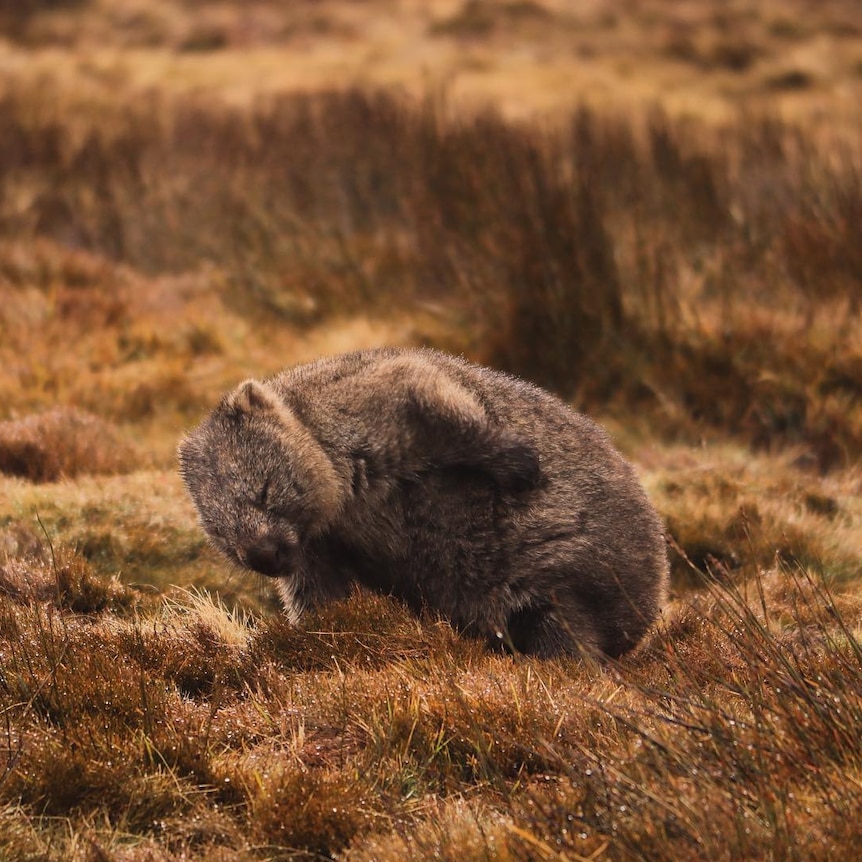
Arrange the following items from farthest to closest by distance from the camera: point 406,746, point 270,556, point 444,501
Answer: point 444,501 < point 270,556 < point 406,746

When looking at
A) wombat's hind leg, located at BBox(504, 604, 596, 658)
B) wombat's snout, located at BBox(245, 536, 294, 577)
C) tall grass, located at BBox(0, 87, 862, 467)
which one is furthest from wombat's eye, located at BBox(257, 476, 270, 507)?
tall grass, located at BBox(0, 87, 862, 467)

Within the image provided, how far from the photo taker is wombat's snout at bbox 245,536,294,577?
15.7 feet

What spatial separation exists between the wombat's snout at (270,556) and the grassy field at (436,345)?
11.0 inches

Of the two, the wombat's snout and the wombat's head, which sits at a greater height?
the wombat's head

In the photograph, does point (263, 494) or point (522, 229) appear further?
point (522, 229)

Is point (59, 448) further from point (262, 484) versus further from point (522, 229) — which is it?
point (522, 229)

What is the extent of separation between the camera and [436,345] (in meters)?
Answer: 10.6

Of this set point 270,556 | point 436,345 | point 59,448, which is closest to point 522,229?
point 436,345

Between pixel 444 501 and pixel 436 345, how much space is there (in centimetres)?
560

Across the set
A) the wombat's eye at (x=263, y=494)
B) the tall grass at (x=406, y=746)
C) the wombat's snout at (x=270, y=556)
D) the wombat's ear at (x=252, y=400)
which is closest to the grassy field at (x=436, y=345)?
the tall grass at (x=406, y=746)

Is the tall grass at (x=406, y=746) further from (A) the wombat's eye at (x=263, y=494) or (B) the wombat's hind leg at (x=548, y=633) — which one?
(A) the wombat's eye at (x=263, y=494)

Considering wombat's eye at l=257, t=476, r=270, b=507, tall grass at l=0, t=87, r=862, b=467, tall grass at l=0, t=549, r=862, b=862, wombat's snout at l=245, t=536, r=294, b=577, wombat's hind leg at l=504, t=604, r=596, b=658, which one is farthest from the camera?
tall grass at l=0, t=87, r=862, b=467

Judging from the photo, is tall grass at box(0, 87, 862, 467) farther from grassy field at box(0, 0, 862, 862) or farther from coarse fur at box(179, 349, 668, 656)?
coarse fur at box(179, 349, 668, 656)

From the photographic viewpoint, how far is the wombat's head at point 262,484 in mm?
4859
